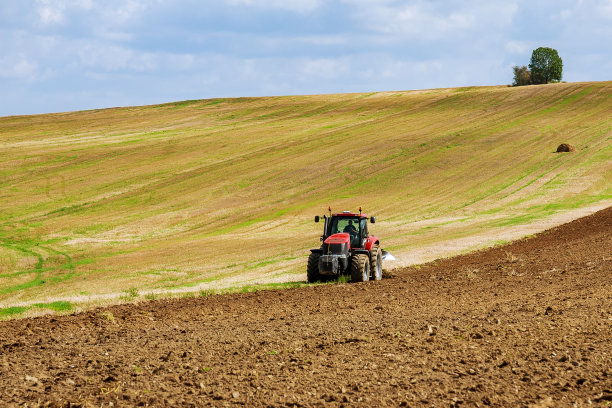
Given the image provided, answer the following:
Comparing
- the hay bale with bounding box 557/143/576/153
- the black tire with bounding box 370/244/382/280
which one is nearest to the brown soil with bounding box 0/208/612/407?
the black tire with bounding box 370/244/382/280

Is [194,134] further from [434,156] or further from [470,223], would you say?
[470,223]

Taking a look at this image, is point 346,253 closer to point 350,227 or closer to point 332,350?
point 350,227

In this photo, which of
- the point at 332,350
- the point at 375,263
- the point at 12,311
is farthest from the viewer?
the point at 375,263

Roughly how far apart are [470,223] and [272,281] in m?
17.1

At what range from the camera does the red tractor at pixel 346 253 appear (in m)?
19.4

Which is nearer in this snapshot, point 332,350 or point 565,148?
point 332,350

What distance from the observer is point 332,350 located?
10.2 meters

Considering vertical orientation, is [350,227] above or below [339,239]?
above

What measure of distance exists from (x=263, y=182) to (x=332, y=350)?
120 feet

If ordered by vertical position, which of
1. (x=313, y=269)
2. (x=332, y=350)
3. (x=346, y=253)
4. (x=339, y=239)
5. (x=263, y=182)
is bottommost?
(x=332, y=350)

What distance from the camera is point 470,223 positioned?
117ft

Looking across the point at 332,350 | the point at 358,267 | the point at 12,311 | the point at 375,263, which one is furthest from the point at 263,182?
the point at 332,350

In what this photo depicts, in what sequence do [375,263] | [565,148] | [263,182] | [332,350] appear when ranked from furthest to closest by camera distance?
[565,148] < [263,182] < [375,263] < [332,350]

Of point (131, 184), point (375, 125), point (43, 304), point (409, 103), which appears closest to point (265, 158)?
point (131, 184)
